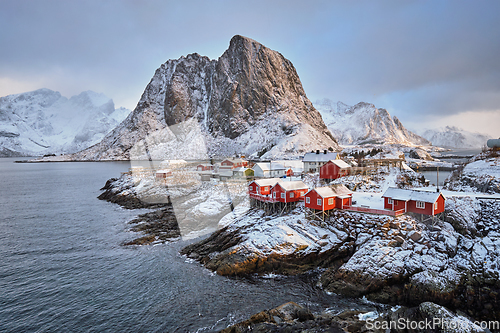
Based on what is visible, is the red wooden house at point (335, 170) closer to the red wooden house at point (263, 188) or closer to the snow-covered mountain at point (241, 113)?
the red wooden house at point (263, 188)

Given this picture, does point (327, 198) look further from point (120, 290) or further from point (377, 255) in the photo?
point (120, 290)

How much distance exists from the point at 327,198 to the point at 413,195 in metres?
9.78

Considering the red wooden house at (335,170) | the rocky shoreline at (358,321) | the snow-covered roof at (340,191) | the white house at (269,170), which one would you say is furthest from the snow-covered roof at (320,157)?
the rocky shoreline at (358,321)

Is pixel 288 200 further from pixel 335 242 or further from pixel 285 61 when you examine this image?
pixel 285 61

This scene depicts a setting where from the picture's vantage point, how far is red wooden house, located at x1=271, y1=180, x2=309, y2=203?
37750 millimetres

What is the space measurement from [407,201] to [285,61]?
578 ft

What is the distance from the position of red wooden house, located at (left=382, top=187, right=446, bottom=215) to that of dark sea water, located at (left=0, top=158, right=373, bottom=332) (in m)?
14.4

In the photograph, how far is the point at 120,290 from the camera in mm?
23484

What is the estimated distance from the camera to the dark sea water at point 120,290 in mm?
19391

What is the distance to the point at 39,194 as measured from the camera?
71.4 metres

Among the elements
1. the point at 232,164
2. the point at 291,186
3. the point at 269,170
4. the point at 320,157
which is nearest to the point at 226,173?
the point at 232,164

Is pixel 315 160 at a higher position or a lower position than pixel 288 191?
higher

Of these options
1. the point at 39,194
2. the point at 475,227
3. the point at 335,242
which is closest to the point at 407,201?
the point at 475,227

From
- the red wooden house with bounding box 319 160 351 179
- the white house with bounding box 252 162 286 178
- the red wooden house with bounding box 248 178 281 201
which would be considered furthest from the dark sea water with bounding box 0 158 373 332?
the white house with bounding box 252 162 286 178
